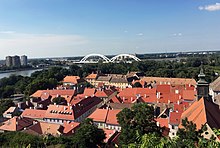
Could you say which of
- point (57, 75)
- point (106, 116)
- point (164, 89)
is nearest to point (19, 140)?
point (106, 116)

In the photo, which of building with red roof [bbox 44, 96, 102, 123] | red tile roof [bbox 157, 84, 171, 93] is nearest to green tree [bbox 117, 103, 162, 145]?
building with red roof [bbox 44, 96, 102, 123]

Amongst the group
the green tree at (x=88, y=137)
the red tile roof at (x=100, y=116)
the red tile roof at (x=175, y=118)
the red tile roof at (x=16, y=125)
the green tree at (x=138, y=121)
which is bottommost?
the red tile roof at (x=16, y=125)

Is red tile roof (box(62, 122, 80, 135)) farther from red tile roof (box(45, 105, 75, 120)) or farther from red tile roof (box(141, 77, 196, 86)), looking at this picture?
red tile roof (box(141, 77, 196, 86))

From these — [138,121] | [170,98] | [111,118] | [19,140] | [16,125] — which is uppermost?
[138,121]

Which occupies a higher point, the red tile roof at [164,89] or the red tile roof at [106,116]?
the red tile roof at [164,89]

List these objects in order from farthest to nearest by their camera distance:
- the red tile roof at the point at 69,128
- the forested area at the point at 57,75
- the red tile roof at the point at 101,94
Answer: the forested area at the point at 57,75, the red tile roof at the point at 101,94, the red tile roof at the point at 69,128

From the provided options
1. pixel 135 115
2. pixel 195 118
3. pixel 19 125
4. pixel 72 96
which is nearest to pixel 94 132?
pixel 135 115

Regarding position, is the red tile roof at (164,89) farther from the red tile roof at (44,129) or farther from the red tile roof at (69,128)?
the red tile roof at (44,129)

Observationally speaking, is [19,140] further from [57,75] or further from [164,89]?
[57,75]

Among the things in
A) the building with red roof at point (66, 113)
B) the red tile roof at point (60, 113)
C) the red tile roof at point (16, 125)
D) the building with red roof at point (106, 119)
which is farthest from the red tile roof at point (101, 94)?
the red tile roof at point (16, 125)

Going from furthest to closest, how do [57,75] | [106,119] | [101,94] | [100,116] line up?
[57,75], [101,94], [100,116], [106,119]

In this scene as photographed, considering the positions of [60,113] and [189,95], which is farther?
[189,95]

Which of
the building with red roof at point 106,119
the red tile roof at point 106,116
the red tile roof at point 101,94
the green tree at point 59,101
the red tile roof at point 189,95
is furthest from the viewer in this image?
the red tile roof at point 101,94
